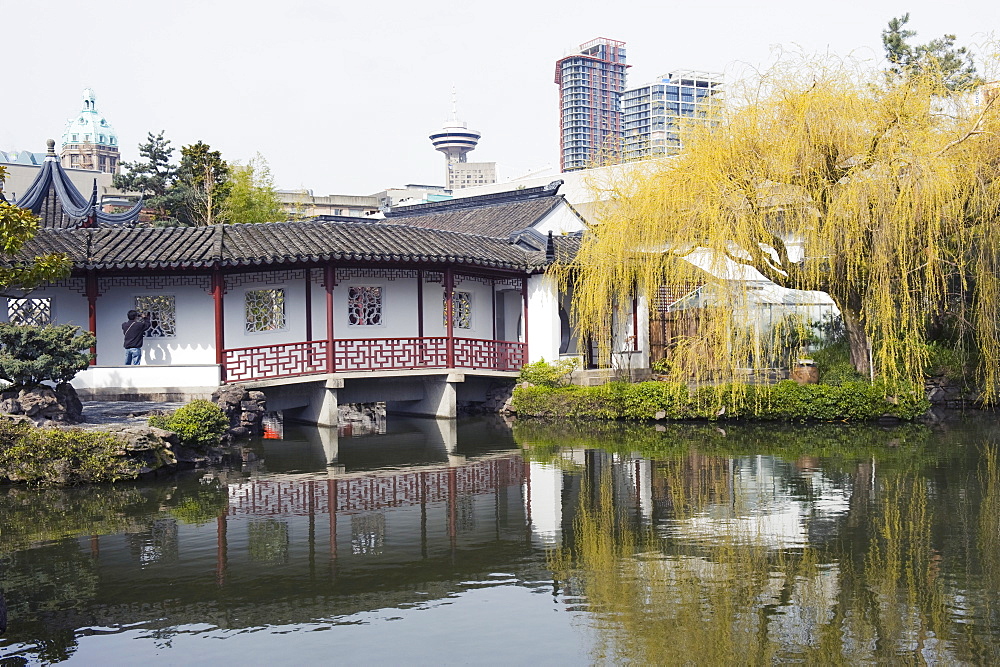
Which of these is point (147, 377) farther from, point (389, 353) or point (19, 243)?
point (19, 243)

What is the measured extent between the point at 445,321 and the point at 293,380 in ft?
13.3

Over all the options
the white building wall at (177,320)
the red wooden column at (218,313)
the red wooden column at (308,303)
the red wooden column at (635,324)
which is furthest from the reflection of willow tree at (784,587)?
the red wooden column at (635,324)

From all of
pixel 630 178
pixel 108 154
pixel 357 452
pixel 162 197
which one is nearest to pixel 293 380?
pixel 357 452

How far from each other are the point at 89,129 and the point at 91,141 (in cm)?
193

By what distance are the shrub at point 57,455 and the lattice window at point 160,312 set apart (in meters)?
6.52

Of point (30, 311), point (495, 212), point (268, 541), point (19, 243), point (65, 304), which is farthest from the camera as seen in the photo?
point (495, 212)

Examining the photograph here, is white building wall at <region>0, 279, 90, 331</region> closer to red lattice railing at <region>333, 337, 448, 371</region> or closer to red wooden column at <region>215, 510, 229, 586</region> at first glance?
red lattice railing at <region>333, 337, 448, 371</region>

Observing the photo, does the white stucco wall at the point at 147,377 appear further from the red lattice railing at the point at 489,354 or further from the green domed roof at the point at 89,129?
the green domed roof at the point at 89,129

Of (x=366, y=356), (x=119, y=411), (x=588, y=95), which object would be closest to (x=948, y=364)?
(x=366, y=356)

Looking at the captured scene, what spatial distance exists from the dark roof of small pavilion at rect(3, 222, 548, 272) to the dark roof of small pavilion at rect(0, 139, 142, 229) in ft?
13.1

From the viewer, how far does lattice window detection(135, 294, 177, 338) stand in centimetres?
1894

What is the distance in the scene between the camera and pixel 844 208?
52.6 ft

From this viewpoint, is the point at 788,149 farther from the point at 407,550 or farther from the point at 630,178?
the point at 407,550

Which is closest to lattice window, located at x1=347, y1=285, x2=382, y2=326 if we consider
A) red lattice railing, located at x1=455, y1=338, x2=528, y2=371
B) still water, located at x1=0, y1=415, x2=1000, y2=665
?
red lattice railing, located at x1=455, y1=338, x2=528, y2=371
